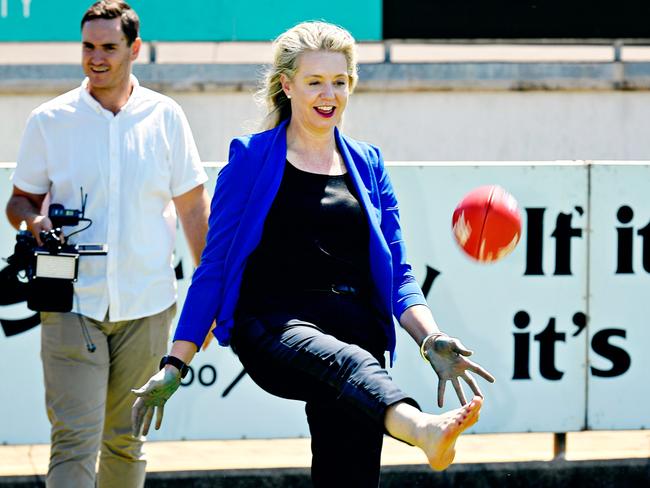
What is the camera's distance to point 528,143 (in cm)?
1425

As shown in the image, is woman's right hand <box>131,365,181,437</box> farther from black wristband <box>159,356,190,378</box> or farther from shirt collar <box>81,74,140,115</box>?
shirt collar <box>81,74,140,115</box>

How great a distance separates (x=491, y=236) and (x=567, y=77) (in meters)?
9.35

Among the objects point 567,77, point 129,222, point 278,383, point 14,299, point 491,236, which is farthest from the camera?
point 567,77

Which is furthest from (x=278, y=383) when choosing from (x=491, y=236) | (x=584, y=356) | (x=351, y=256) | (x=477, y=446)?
(x=477, y=446)

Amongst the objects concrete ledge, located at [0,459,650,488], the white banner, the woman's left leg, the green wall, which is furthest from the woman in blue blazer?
the green wall

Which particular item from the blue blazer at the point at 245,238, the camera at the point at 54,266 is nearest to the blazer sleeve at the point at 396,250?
the blue blazer at the point at 245,238

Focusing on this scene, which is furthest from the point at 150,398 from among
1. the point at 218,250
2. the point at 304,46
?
the point at 304,46

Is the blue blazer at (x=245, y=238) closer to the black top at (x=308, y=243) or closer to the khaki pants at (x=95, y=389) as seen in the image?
the black top at (x=308, y=243)

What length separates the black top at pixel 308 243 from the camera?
14.5ft

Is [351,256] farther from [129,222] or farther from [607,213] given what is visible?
[607,213]

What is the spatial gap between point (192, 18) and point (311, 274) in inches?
392

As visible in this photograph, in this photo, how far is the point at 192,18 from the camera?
1402 cm

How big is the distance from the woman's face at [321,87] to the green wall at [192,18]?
9336mm

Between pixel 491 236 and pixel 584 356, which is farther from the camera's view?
pixel 584 356
